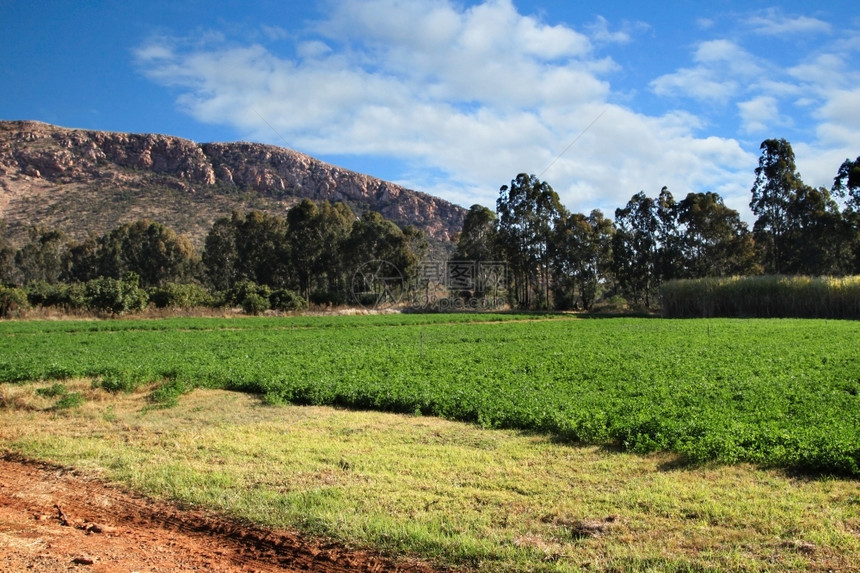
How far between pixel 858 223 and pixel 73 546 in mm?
72682

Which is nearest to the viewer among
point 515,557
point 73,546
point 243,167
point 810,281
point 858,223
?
point 515,557

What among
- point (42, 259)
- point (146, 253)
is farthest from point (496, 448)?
point (42, 259)

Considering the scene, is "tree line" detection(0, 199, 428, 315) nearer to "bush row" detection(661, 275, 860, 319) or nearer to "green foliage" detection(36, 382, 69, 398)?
"bush row" detection(661, 275, 860, 319)

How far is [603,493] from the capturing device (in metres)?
6.52

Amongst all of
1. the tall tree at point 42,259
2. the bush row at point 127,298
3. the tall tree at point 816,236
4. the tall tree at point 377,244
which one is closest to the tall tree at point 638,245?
the tall tree at point 816,236

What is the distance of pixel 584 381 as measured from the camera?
13.3 metres

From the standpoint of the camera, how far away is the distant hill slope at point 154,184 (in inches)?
3452

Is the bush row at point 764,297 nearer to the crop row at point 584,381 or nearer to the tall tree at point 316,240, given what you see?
the crop row at point 584,381

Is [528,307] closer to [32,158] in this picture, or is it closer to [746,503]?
[746,503]

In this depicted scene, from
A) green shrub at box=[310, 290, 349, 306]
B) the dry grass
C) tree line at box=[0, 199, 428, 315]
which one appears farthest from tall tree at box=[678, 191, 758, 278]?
the dry grass

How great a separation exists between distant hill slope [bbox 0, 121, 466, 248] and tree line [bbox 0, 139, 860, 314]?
45.2 ft

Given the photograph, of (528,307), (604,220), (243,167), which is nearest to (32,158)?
(243,167)

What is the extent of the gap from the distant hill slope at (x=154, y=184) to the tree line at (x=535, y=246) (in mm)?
13768

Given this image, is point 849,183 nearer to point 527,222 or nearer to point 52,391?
point 527,222
